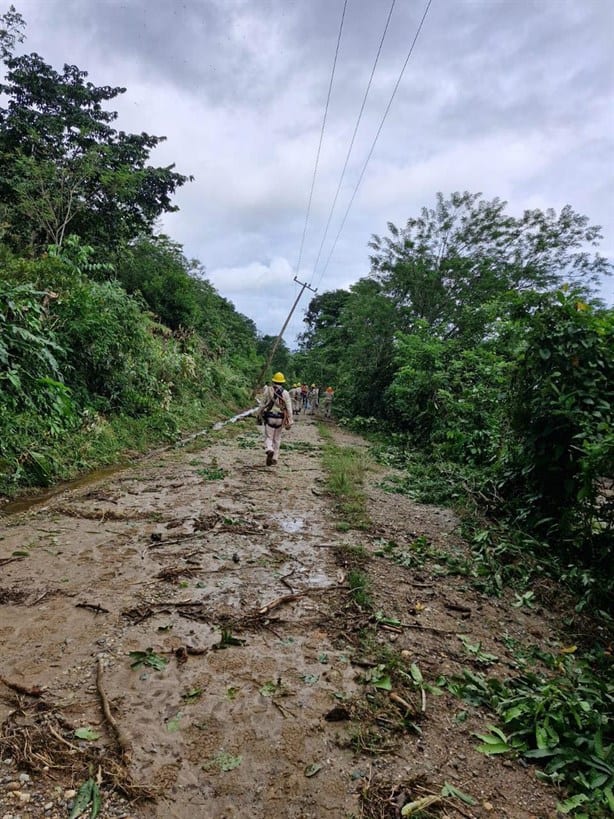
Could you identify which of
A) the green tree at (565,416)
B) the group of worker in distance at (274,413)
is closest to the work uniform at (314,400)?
the group of worker in distance at (274,413)

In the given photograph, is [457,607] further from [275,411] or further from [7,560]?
[275,411]

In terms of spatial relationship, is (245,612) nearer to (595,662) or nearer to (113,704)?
(113,704)

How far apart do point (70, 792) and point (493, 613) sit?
3.41 meters

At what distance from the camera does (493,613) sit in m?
3.93

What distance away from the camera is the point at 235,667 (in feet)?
9.50

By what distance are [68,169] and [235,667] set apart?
17686mm

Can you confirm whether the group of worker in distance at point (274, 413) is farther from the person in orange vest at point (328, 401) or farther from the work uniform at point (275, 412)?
the person in orange vest at point (328, 401)

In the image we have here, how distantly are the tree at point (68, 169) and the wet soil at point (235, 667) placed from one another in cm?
1295

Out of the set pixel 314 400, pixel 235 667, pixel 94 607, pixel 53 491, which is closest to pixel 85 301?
pixel 53 491

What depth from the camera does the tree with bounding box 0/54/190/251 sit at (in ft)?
48.9

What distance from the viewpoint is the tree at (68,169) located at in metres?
14.9

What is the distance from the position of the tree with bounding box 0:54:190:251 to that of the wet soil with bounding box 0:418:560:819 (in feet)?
42.5

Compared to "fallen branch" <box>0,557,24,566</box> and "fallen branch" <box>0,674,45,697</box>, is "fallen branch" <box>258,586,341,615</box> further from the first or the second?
"fallen branch" <box>0,557,24,566</box>

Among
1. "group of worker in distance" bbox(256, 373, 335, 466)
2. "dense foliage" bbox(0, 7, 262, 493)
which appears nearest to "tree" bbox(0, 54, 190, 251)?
"dense foliage" bbox(0, 7, 262, 493)
